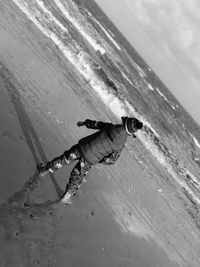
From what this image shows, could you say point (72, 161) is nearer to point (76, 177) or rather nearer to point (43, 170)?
point (76, 177)

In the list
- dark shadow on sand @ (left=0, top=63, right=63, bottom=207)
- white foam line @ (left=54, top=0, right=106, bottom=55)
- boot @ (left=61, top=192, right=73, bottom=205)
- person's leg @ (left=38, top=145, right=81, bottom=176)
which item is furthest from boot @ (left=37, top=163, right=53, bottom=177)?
white foam line @ (left=54, top=0, right=106, bottom=55)

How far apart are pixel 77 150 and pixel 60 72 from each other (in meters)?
10.3

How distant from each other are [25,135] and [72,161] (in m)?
2.13

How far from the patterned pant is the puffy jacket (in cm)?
13

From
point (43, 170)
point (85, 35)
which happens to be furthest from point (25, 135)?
point (85, 35)

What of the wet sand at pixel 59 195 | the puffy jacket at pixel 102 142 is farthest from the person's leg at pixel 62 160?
the wet sand at pixel 59 195

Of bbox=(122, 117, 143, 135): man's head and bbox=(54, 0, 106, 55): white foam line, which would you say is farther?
bbox=(54, 0, 106, 55): white foam line

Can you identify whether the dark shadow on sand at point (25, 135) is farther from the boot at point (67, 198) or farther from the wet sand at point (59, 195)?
the boot at point (67, 198)

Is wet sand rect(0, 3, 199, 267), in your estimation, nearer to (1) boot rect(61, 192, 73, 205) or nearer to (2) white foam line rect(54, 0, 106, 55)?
(1) boot rect(61, 192, 73, 205)

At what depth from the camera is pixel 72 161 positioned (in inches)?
345

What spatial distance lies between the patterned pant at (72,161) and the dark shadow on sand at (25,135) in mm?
431

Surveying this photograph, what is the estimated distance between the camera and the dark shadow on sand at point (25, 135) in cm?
801

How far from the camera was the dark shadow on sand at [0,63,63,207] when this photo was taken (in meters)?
8.01

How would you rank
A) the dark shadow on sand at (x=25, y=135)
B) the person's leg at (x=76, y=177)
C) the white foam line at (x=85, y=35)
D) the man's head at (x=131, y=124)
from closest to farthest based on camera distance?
the dark shadow on sand at (x=25, y=135) < the man's head at (x=131, y=124) < the person's leg at (x=76, y=177) < the white foam line at (x=85, y=35)
